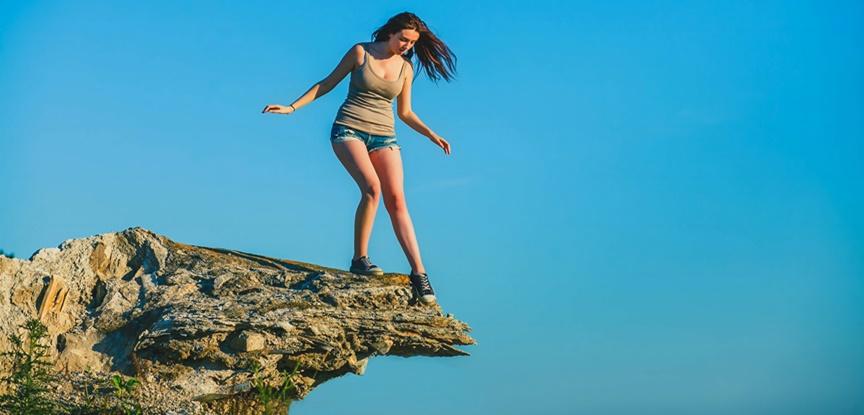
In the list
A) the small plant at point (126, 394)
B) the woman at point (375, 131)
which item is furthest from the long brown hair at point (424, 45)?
the small plant at point (126, 394)

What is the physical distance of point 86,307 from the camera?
10555 millimetres

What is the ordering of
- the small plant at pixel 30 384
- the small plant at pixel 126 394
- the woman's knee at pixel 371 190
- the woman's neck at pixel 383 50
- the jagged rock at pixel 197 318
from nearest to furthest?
the small plant at pixel 30 384, the small plant at pixel 126 394, the jagged rock at pixel 197 318, the woman's knee at pixel 371 190, the woman's neck at pixel 383 50

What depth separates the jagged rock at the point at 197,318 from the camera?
9.99 m

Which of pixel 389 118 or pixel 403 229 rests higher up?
pixel 389 118

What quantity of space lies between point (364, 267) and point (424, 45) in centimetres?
249

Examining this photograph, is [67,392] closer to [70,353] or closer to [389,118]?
[70,353]

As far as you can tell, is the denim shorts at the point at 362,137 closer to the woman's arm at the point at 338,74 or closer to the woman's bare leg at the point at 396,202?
the woman's bare leg at the point at 396,202

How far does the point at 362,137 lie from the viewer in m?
10.8

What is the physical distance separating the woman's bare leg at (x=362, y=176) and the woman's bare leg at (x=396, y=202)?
13 centimetres

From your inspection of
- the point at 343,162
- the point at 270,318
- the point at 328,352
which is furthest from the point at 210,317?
the point at 343,162

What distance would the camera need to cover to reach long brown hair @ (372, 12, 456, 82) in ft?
35.9

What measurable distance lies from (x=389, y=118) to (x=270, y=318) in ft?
8.01

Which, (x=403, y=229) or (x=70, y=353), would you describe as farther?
(x=403, y=229)

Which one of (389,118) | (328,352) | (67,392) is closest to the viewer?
(67,392)
